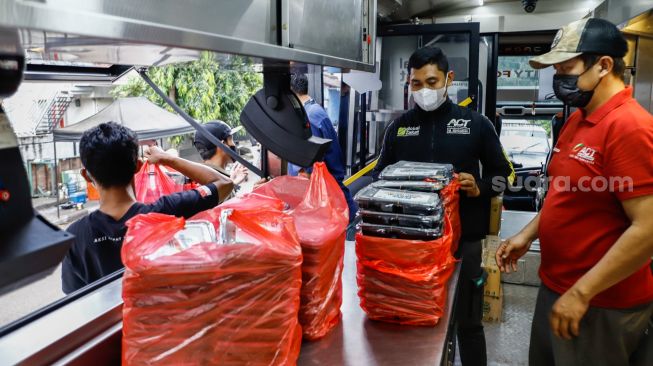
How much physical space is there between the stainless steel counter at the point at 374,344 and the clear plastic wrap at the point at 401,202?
0.37 m

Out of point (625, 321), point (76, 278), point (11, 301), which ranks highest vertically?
point (76, 278)

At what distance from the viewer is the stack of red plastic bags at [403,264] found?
1.51 meters

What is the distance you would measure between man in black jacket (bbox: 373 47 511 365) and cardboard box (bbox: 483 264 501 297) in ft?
4.32

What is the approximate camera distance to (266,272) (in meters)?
1.04

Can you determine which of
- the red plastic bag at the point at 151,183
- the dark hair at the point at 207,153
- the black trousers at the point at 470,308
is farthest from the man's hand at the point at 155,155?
the black trousers at the point at 470,308

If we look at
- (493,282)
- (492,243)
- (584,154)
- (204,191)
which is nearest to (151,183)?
(204,191)

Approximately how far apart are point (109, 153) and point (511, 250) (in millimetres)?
1699

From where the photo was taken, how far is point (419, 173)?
6.03 ft

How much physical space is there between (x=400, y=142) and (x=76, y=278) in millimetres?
1581

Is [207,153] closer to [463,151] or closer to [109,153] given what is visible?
[109,153]

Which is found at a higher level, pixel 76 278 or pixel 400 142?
pixel 400 142

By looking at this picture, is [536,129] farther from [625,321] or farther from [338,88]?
[625,321]

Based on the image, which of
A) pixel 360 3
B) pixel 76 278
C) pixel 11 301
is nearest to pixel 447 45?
pixel 360 3

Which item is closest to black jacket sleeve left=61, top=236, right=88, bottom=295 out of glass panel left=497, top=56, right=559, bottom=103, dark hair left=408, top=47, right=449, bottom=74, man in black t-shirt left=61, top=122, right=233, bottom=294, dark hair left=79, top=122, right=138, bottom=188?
man in black t-shirt left=61, top=122, right=233, bottom=294
